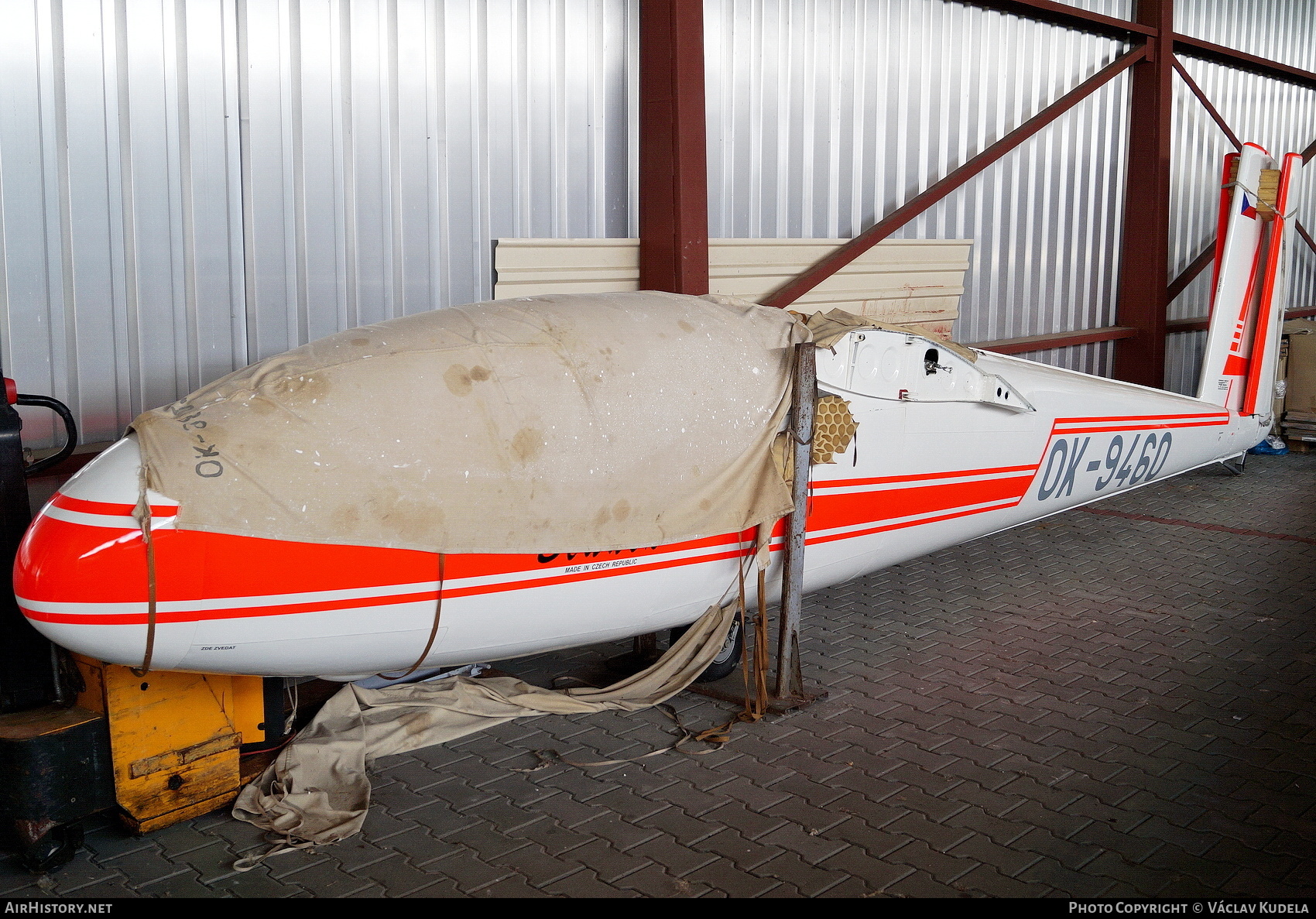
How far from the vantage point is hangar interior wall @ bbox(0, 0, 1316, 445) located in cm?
413

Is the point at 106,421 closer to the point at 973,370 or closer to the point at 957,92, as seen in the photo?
the point at 973,370

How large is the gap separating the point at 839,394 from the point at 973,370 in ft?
2.70

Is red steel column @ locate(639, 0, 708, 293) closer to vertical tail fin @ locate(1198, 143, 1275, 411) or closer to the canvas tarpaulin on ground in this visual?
the canvas tarpaulin on ground

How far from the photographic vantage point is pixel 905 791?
349cm

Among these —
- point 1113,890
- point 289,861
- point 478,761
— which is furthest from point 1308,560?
point 289,861

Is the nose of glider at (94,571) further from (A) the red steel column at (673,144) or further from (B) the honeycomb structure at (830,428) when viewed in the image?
(A) the red steel column at (673,144)

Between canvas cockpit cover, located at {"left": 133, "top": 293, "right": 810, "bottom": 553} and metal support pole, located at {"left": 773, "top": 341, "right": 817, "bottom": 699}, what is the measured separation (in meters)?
0.07

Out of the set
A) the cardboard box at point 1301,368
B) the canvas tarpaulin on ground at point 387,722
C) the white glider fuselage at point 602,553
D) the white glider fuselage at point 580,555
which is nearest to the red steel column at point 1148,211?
the cardboard box at point 1301,368

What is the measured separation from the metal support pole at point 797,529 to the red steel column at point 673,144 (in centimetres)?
188

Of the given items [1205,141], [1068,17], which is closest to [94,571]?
[1068,17]

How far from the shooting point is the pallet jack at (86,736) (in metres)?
2.96

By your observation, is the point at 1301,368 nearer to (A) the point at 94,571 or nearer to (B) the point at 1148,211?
(B) the point at 1148,211

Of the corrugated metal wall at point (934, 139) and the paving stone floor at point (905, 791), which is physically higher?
the corrugated metal wall at point (934, 139)

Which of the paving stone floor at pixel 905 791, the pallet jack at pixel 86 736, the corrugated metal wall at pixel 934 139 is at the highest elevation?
the corrugated metal wall at pixel 934 139
